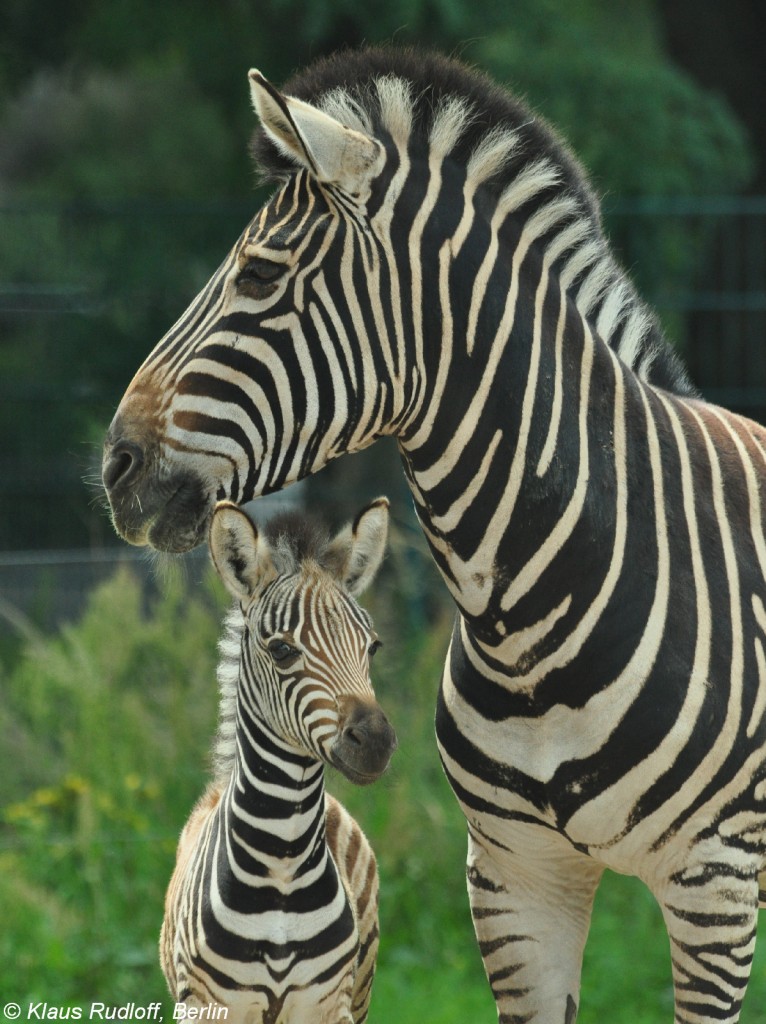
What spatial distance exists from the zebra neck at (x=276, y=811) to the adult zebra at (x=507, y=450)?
0.52 m

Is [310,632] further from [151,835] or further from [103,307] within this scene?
[103,307]

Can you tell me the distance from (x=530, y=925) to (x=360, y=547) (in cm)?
107

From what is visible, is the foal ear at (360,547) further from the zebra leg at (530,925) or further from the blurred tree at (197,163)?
the blurred tree at (197,163)

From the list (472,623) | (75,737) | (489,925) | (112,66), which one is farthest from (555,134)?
(112,66)

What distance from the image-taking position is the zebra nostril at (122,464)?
9.59 ft

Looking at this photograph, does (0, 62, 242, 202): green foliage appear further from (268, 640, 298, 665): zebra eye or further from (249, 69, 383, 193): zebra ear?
(249, 69, 383, 193): zebra ear

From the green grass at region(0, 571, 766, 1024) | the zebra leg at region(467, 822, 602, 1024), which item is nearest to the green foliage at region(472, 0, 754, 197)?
the green grass at region(0, 571, 766, 1024)

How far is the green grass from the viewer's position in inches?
226

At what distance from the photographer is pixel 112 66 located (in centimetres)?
1112

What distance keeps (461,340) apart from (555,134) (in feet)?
2.19

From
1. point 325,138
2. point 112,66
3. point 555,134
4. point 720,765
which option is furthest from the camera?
point 112,66

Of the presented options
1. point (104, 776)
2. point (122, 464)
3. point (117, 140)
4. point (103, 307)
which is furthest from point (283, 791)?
point (117, 140)

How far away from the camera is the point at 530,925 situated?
11.5ft

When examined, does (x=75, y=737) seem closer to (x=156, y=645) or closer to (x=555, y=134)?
(x=156, y=645)
